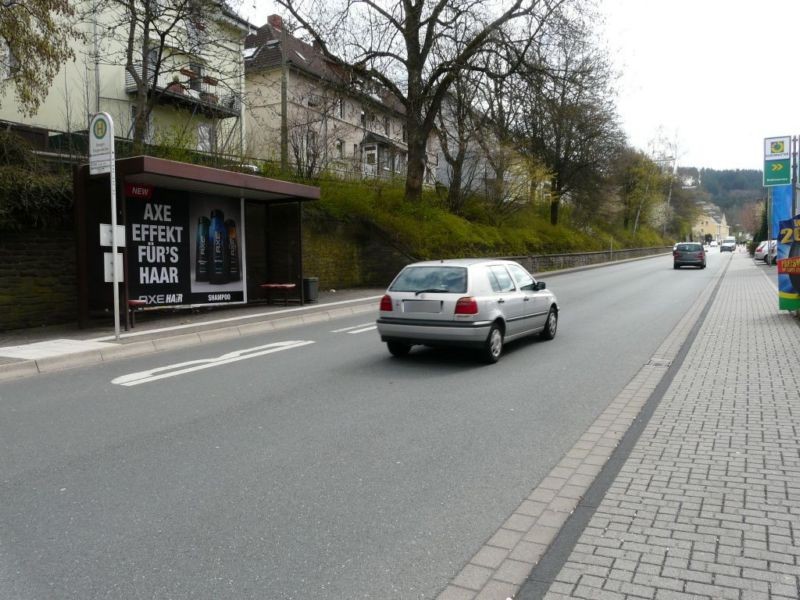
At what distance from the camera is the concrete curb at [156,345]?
8.98 m

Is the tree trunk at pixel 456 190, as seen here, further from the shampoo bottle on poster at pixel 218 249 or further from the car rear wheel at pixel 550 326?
the car rear wheel at pixel 550 326

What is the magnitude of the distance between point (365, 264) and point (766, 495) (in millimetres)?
20615

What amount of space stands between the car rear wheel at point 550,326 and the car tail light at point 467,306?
8.96 ft

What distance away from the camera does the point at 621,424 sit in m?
5.90

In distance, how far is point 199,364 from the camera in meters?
9.45

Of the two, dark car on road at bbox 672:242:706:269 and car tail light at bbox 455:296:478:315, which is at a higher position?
dark car on road at bbox 672:242:706:269

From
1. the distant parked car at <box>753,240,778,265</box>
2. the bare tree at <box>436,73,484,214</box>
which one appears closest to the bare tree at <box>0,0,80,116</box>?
the bare tree at <box>436,73,484,214</box>

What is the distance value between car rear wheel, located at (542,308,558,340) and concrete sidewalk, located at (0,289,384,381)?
5853mm

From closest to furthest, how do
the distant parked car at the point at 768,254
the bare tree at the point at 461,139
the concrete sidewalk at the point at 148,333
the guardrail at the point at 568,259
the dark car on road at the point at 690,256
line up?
the concrete sidewalk at the point at 148,333 < the bare tree at the point at 461,139 < the guardrail at the point at 568,259 < the dark car on road at the point at 690,256 < the distant parked car at the point at 768,254

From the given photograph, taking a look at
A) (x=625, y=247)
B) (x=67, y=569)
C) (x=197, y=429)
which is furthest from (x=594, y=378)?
(x=625, y=247)

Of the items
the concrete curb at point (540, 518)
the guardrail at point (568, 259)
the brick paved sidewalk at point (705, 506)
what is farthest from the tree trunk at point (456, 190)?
the concrete curb at point (540, 518)

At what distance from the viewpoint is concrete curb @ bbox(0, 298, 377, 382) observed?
898 centimetres

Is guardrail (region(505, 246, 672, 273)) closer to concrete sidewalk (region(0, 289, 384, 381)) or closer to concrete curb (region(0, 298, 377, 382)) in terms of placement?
concrete sidewalk (region(0, 289, 384, 381))

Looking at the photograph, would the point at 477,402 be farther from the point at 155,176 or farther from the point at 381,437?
the point at 155,176
